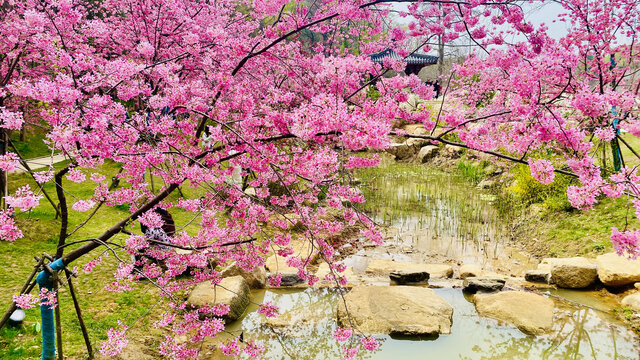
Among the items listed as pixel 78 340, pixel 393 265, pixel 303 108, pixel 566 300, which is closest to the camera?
pixel 303 108

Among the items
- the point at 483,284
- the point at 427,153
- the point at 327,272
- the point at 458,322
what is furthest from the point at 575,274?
the point at 427,153

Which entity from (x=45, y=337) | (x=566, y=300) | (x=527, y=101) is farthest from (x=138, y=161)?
(x=566, y=300)

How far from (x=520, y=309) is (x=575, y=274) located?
53.6 inches

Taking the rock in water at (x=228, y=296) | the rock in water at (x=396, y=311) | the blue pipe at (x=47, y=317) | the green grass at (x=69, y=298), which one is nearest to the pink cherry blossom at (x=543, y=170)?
the rock in water at (x=396, y=311)

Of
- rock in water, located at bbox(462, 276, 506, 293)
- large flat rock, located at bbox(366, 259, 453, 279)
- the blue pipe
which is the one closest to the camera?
the blue pipe

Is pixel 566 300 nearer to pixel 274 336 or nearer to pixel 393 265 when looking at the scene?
pixel 393 265

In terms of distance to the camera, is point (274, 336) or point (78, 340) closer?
point (78, 340)

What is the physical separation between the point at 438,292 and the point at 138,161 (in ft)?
14.4

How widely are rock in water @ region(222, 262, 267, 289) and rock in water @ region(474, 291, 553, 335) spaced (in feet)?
9.63

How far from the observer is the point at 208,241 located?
11.6 ft

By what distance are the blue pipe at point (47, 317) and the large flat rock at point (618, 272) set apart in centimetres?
622

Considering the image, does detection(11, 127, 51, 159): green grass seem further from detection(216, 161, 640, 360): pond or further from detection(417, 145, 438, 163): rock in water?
detection(417, 145, 438, 163): rock in water

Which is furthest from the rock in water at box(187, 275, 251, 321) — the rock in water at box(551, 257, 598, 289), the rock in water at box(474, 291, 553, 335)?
the rock in water at box(551, 257, 598, 289)

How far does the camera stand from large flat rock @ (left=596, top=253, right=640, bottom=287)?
4.88 m
